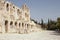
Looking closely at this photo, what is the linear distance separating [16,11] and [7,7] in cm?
806

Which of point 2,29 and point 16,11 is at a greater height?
point 16,11

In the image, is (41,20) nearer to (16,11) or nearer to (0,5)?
(16,11)

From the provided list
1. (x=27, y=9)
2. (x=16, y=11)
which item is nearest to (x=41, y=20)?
(x=27, y=9)

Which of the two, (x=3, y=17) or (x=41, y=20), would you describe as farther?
(x=41, y=20)

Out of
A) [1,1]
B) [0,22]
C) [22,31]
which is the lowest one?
[22,31]

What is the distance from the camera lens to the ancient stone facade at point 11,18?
35287mm

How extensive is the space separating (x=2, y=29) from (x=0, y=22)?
5.71 feet

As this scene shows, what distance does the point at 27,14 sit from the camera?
67438 mm

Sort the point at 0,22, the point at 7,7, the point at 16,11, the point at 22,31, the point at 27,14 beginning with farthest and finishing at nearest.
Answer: the point at 27,14 < the point at 16,11 < the point at 7,7 < the point at 22,31 < the point at 0,22

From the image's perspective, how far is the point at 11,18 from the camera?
4322 centimetres

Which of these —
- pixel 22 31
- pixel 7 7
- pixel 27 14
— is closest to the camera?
pixel 22 31

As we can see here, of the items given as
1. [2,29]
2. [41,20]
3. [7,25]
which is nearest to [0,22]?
[2,29]

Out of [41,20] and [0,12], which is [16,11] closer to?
[0,12]

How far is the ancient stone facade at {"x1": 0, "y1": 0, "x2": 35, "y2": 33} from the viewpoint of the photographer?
35287mm
